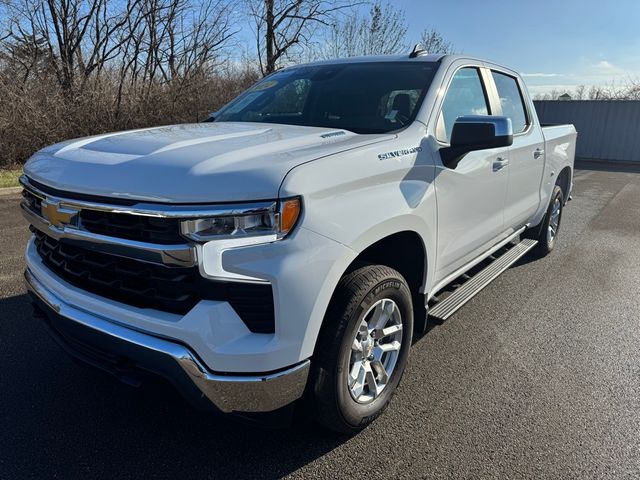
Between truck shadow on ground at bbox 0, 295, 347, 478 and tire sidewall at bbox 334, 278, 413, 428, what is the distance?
7.6 inches

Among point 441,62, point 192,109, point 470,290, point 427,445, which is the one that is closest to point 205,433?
point 427,445

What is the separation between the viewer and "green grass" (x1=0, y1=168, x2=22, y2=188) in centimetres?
876

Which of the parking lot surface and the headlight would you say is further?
the parking lot surface

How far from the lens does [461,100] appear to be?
332 cm

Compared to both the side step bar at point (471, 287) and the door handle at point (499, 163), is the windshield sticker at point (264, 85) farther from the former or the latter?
the side step bar at point (471, 287)

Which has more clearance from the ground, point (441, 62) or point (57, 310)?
point (441, 62)

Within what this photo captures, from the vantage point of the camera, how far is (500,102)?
13.3ft

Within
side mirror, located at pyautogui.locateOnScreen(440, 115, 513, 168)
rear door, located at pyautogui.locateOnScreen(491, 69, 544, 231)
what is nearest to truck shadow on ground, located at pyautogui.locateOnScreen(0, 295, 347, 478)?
side mirror, located at pyautogui.locateOnScreen(440, 115, 513, 168)

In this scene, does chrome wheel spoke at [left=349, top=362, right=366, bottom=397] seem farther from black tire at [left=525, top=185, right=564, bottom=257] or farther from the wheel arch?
black tire at [left=525, top=185, right=564, bottom=257]

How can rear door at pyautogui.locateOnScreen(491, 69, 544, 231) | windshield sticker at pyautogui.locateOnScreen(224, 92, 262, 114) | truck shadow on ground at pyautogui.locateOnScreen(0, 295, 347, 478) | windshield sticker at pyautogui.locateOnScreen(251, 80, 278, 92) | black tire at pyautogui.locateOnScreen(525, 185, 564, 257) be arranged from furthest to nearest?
black tire at pyautogui.locateOnScreen(525, 185, 564, 257)
rear door at pyautogui.locateOnScreen(491, 69, 544, 231)
windshield sticker at pyautogui.locateOnScreen(251, 80, 278, 92)
windshield sticker at pyautogui.locateOnScreen(224, 92, 262, 114)
truck shadow on ground at pyautogui.locateOnScreen(0, 295, 347, 478)

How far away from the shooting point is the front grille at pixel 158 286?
1.82 metres

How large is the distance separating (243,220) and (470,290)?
2181 mm

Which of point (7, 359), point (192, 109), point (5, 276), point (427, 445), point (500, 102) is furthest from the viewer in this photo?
point (192, 109)

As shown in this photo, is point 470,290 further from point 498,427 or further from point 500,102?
point 500,102
